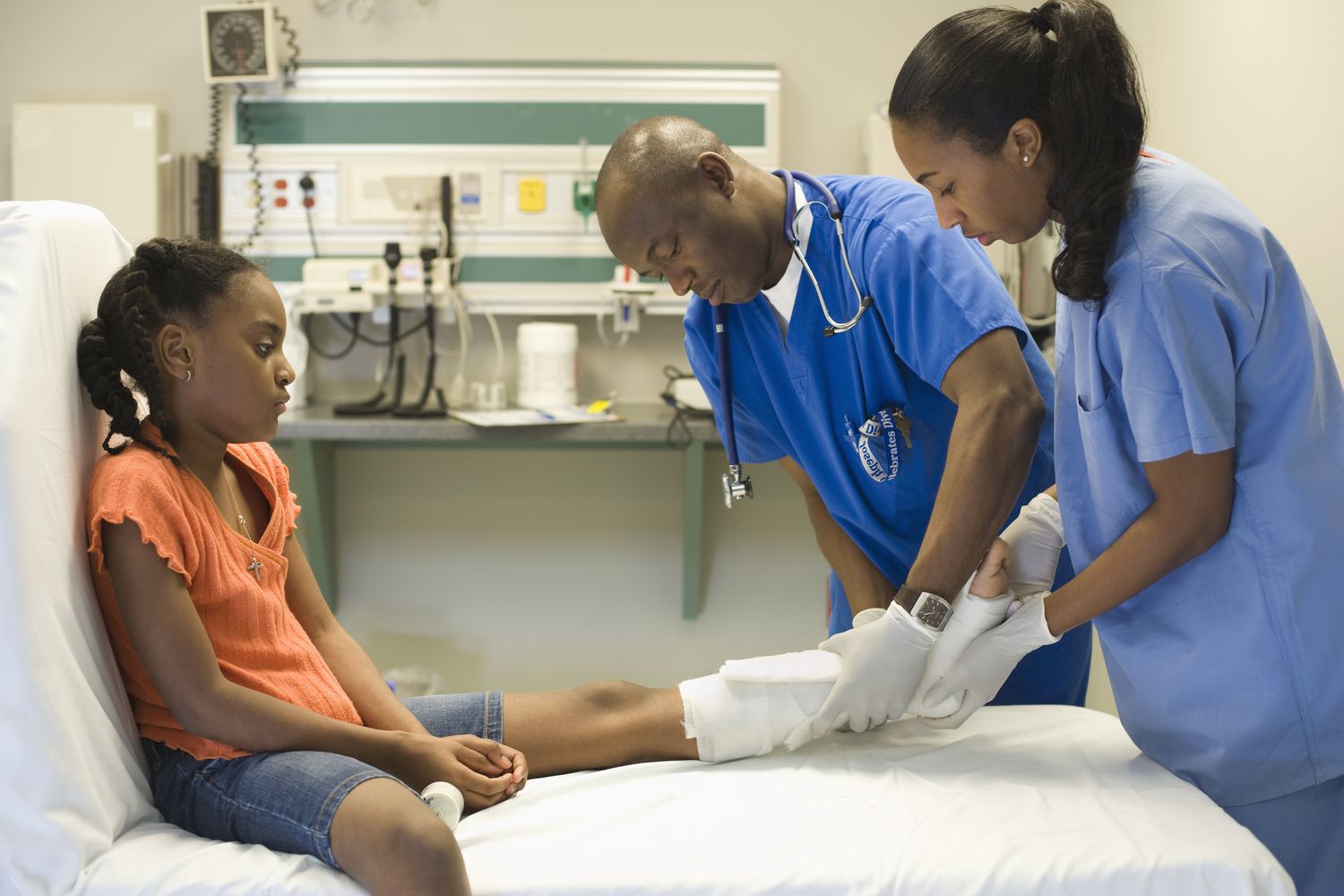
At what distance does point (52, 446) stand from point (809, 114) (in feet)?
8.04

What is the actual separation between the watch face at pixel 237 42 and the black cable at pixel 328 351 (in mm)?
685

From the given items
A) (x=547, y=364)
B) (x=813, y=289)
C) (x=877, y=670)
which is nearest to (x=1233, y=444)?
(x=877, y=670)

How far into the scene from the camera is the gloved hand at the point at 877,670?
4.36 feet

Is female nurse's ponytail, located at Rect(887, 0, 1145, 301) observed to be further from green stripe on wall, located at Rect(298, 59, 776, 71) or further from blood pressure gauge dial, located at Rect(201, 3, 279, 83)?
blood pressure gauge dial, located at Rect(201, 3, 279, 83)

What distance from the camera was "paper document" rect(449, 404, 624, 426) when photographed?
271 cm

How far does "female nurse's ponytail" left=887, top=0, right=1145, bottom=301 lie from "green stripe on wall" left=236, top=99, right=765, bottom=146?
6.47ft

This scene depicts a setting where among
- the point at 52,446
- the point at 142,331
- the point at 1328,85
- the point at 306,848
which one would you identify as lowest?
the point at 306,848

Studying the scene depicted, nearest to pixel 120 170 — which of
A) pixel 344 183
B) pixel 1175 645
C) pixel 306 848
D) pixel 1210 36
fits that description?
pixel 344 183

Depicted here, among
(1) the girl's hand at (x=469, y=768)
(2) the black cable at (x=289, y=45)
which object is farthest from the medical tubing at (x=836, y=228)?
(2) the black cable at (x=289, y=45)

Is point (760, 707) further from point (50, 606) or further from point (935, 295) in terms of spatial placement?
point (50, 606)

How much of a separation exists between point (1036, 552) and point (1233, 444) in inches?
14.7

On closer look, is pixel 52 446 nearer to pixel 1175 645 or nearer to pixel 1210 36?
pixel 1175 645

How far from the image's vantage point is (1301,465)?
1078 mm

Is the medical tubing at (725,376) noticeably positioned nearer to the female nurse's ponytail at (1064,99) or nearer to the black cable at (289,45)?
the female nurse's ponytail at (1064,99)
